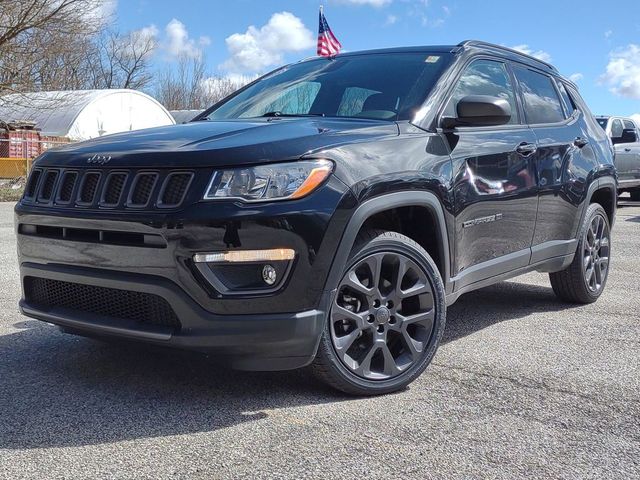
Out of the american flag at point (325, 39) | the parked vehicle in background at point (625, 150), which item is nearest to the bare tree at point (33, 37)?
the american flag at point (325, 39)

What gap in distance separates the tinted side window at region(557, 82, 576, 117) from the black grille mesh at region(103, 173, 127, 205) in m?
3.74

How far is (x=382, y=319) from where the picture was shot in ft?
11.7

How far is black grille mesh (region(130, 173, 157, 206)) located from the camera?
10.4 feet

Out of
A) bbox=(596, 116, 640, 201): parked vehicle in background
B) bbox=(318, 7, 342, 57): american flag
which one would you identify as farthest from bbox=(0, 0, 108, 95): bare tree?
bbox=(596, 116, 640, 201): parked vehicle in background

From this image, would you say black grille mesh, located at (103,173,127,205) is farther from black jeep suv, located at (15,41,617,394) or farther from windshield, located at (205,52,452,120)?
windshield, located at (205,52,452,120)

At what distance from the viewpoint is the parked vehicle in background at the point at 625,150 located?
16561 mm

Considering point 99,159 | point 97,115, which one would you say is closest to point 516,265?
point 99,159

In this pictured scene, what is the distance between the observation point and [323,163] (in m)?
3.25

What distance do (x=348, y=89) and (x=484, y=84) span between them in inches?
35.2

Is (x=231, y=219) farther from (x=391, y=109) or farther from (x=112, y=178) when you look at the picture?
(x=391, y=109)

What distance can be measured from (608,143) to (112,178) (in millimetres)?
4416

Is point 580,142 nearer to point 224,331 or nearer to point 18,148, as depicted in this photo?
point 224,331

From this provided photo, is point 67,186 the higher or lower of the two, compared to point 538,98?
lower

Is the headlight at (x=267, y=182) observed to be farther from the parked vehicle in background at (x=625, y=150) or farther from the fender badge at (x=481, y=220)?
the parked vehicle in background at (x=625, y=150)
